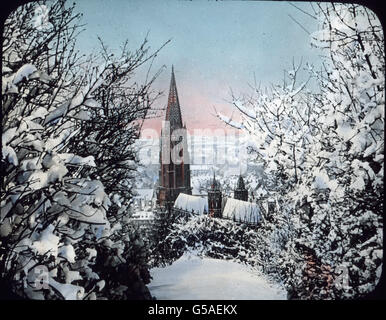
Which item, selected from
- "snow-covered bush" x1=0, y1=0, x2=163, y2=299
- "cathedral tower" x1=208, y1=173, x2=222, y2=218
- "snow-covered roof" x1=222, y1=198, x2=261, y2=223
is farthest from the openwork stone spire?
"snow-covered roof" x1=222, y1=198, x2=261, y2=223

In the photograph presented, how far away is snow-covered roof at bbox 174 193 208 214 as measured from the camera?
2.16 metres

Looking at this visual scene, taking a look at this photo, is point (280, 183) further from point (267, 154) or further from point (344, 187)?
point (344, 187)

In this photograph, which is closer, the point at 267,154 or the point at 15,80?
the point at 15,80

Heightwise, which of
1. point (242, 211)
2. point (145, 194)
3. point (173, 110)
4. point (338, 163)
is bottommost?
point (242, 211)

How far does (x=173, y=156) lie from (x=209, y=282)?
0.76 meters

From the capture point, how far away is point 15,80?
1.84 metres

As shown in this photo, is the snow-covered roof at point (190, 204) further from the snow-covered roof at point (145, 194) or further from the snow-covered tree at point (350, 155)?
the snow-covered tree at point (350, 155)

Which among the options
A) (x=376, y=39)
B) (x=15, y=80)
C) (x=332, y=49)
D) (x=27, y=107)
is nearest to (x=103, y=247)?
(x=27, y=107)

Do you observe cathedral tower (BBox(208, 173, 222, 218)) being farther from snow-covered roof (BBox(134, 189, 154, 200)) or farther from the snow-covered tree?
the snow-covered tree

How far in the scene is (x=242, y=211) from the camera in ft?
7.20

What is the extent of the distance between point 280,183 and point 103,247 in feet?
3.71

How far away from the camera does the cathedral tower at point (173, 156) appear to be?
2156 millimetres

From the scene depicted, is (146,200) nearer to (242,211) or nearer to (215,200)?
(215,200)

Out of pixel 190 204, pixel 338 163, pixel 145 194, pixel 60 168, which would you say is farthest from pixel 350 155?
pixel 60 168
